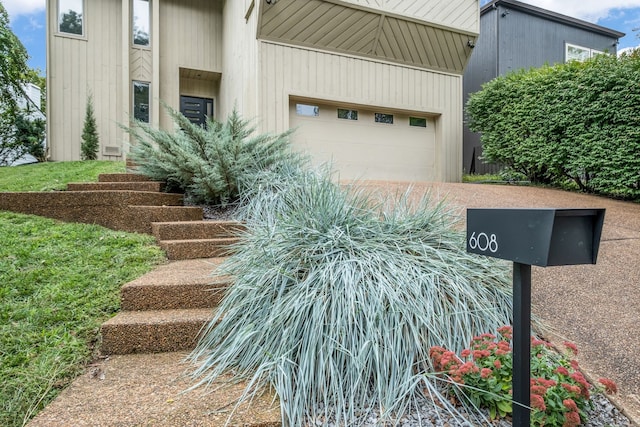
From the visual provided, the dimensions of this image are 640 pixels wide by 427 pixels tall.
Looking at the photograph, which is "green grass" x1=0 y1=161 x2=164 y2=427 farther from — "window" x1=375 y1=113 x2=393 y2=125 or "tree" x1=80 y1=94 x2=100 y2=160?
"window" x1=375 y1=113 x2=393 y2=125

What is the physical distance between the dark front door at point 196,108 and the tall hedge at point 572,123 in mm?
6304

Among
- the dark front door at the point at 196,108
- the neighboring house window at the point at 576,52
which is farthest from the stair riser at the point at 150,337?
the neighboring house window at the point at 576,52

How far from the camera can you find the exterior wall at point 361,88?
607 cm

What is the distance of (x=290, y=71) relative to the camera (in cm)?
Answer: 618

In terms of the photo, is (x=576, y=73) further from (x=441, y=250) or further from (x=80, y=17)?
(x=80, y=17)

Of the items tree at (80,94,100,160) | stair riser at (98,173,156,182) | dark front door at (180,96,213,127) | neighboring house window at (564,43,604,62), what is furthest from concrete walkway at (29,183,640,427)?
neighboring house window at (564,43,604,62)

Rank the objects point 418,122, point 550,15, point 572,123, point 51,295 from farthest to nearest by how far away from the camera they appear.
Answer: point 550,15 < point 418,122 < point 572,123 < point 51,295

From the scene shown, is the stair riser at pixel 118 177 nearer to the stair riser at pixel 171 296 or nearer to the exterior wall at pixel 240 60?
the exterior wall at pixel 240 60

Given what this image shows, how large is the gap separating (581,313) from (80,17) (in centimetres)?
1013

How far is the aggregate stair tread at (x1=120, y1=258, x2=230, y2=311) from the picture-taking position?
Result: 84.4 inches

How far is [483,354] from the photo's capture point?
1483 millimetres

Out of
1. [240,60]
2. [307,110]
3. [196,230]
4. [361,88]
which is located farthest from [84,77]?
[196,230]

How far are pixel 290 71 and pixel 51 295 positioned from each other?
507 cm

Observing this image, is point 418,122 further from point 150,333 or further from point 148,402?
point 148,402
